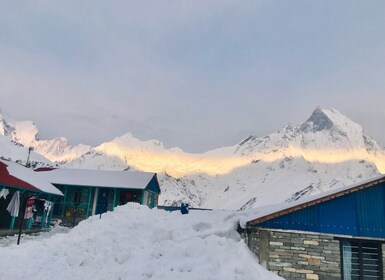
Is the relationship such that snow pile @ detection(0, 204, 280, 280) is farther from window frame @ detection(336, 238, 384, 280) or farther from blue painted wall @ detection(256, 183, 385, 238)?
window frame @ detection(336, 238, 384, 280)

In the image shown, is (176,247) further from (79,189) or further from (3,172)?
(79,189)

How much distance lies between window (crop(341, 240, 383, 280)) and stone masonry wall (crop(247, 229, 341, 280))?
0.40 meters

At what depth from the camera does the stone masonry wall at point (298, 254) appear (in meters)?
12.9

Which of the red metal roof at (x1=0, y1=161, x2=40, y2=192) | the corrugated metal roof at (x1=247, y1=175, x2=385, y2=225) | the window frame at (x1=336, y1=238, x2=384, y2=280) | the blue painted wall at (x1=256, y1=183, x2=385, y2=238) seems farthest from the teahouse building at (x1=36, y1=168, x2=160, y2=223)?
the window frame at (x1=336, y1=238, x2=384, y2=280)

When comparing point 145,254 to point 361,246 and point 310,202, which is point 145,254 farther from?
point 361,246

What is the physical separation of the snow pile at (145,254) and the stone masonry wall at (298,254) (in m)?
0.65

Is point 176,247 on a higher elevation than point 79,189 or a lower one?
lower

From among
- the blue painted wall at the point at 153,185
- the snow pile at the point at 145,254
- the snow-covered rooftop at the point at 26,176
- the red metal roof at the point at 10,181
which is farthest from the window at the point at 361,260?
the blue painted wall at the point at 153,185

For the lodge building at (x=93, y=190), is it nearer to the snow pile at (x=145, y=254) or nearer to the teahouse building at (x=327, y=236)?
the snow pile at (x=145, y=254)

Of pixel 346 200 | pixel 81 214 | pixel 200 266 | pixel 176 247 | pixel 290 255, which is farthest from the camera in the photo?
pixel 81 214

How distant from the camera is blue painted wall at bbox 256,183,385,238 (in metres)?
13.5

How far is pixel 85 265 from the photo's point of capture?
1256cm

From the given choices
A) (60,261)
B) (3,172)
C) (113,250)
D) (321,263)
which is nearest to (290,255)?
(321,263)

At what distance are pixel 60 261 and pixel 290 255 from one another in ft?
26.8
